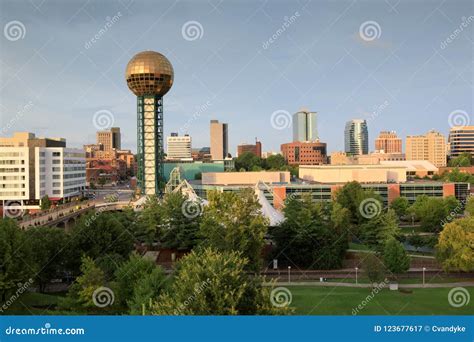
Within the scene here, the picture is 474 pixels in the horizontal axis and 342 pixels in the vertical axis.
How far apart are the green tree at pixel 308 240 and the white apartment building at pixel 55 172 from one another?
2671cm

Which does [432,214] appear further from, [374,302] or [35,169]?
[35,169]

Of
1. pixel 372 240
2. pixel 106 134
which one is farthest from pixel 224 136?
pixel 372 240

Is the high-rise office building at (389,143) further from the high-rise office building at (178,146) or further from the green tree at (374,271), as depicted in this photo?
the green tree at (374,271)

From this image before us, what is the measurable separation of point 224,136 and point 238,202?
7853 cm

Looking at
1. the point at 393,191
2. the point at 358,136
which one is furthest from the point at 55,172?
the point at 358,136

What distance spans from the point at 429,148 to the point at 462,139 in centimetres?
566

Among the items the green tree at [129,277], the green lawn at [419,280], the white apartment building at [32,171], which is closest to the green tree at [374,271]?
the green lawn at [419,280]

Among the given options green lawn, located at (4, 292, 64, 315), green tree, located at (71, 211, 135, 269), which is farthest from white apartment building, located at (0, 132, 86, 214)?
green lawn, located at (4, 292, 64, 315)

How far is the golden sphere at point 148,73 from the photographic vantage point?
39.1 m

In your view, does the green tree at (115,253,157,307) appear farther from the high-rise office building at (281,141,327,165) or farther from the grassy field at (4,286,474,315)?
the high-rise office building at (281,141,327,165)

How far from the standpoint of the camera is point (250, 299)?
8.02 meters

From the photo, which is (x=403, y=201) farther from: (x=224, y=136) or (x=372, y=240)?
(x=224, y=136)

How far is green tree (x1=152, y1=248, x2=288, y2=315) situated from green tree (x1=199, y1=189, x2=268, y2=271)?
772 centimetres

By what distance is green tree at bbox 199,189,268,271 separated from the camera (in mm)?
16438
